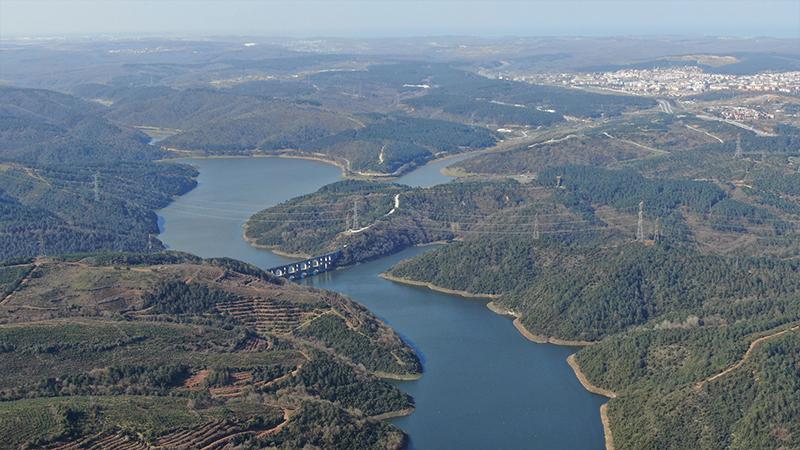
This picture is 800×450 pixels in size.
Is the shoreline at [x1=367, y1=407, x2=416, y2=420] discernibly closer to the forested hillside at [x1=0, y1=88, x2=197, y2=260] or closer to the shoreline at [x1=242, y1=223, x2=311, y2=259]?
the shoreline at [x1=242, y1=223, x2=311, y2=259]

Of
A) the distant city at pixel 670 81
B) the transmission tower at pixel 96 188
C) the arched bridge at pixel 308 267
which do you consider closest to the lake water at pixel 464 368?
the arched bridge at pixel 308 267

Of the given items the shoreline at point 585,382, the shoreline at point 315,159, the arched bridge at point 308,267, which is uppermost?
the shoreline at point 585,382

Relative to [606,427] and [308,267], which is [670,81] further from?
[606,427]

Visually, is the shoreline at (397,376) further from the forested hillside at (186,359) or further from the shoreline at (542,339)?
the shoreline at (542,339)

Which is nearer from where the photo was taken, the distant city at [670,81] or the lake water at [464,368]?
the lake water at [464,368]

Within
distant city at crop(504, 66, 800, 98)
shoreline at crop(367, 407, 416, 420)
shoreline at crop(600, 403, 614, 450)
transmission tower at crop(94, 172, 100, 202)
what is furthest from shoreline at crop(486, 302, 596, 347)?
distant city at crop(504, 66, 800, 98)

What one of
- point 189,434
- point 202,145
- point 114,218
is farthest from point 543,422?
point 202,145
